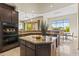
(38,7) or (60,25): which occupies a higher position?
(38,7)

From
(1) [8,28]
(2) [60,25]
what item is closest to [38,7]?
(2) [60,25]

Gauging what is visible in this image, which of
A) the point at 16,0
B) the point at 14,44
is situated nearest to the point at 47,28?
the point at 16,0

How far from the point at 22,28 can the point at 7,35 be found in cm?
85

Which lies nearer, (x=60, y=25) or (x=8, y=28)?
(x=60, y=25)

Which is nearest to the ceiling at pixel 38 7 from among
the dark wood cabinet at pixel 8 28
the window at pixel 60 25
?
the window at pixel 60 25

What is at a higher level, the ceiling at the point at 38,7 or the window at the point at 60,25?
the ceiling at the point at 38,7

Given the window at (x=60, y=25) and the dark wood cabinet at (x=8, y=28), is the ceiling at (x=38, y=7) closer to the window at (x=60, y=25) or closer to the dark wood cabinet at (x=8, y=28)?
the window at (x=60, y=25)

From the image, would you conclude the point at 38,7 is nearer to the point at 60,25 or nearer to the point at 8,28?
the point at 60,25

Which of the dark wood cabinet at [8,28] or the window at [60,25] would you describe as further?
the dark wood cabinet at [8,28]

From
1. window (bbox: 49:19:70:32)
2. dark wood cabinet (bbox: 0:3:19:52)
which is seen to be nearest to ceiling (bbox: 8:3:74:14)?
window (bbox: 49:19:70:32)

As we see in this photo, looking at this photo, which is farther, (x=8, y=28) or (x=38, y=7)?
(x=8, y=28)

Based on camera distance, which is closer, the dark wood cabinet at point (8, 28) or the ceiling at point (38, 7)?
the ceiling at point (38, 7)

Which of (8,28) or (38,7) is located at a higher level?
(38,7)

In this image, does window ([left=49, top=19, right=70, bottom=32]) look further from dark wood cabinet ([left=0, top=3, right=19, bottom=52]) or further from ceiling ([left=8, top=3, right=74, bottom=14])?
dark wood cabinet ([left=0, top=3, right=19, bottom=52])
